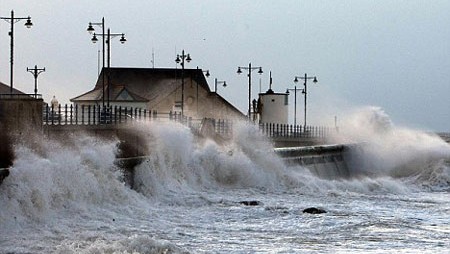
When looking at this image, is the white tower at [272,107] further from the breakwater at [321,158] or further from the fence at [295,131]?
the breakwater at [321,158]

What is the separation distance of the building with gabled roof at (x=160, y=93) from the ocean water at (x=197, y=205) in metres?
44.9

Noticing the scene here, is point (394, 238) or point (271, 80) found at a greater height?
point (271, 80)

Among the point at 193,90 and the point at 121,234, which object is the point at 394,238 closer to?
the point at 121,234

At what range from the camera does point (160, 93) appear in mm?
92188

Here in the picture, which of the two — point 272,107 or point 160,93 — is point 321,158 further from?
point 160,93

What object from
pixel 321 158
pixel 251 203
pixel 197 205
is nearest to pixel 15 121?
pixel 197 205

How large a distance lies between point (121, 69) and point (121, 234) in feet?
263

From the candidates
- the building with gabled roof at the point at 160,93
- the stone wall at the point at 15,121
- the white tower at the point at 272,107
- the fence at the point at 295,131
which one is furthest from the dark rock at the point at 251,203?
the building with gabled roof at the point at 160,93

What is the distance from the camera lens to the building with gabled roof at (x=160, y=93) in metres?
85.4

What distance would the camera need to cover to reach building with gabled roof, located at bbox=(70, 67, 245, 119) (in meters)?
85.4

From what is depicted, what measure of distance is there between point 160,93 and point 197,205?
66055 mm

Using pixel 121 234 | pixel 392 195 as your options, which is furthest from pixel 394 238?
pixel 392 195

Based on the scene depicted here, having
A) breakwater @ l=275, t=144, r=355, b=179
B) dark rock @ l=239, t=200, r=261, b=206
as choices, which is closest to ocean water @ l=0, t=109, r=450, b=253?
dark rock @ l=239, t=200, r=261, b=206

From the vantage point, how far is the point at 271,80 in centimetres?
7138
